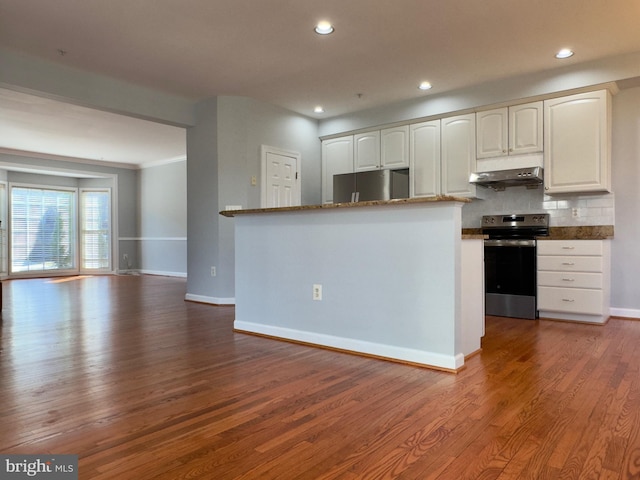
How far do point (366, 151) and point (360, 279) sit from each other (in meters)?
3.14

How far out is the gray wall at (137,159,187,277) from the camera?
8898 millimetres

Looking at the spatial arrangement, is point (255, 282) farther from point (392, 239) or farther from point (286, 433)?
point (286, 433)

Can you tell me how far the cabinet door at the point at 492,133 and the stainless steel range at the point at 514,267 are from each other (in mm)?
723

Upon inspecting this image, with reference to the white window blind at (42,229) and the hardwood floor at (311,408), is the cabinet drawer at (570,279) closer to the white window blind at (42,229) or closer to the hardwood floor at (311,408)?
the hardwood floor at (311,408)

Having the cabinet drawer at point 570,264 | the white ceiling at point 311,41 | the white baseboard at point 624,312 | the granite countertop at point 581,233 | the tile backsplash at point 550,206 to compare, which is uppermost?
the white ceiling at point 311,41

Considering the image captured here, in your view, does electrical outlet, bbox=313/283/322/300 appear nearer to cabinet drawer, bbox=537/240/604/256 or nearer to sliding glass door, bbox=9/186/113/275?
cabinet drawer, bbox=537/240/604/256

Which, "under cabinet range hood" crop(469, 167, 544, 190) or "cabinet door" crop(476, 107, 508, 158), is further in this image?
"cabinet door" crop(476, 107, 508, 158)

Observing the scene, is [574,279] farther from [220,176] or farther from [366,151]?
[220,176]

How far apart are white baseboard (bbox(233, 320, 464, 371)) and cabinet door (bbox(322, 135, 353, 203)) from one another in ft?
9.51

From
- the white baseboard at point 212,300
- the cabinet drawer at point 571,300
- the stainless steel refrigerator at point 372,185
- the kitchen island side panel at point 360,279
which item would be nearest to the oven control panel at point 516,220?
the cabinet drawer at point 571,300

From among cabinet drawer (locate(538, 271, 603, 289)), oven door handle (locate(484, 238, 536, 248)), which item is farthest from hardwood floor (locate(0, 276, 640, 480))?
oven door handle (locate(484, 238, 536, 248))

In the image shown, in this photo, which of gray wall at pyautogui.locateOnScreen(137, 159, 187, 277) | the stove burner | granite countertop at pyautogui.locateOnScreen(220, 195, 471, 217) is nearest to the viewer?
granite countertop at pyautogui.locateOnScreen(220, 195, 471, 217)

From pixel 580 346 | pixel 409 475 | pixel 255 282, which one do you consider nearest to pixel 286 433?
pixel 409 475

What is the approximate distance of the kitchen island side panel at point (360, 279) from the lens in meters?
2.57
